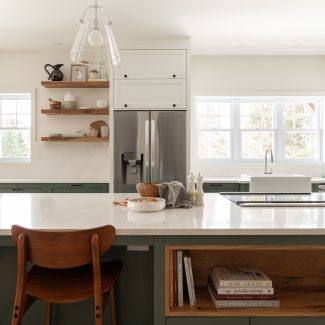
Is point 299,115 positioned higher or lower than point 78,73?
lower

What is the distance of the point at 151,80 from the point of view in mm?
3971

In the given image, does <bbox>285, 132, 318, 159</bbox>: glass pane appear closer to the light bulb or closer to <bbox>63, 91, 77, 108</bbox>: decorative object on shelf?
<bbox>63, 91, 77, 108</bbox>: decorative object on shelf

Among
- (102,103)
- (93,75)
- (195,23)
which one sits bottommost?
(102,103)

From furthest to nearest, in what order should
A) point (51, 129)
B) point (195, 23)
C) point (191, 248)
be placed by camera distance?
point (51, 129), point (195, 23), point (191, 248)

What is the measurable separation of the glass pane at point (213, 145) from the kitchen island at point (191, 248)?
272cm

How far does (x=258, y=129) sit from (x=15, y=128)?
3.64 metres

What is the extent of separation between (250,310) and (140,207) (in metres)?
0.73

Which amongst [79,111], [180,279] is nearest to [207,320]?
[180,279]

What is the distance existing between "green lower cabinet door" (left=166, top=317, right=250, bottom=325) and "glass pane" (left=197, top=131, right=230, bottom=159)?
11.2 ft

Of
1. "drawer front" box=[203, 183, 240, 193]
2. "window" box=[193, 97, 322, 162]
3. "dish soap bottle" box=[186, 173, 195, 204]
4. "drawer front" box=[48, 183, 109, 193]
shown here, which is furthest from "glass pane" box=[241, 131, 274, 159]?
"dish soap bottle" box=[186, 173, 195, 204]

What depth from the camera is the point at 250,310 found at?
145cm

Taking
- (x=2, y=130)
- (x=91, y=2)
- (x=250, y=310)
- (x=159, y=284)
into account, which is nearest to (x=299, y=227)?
(x=250, y=310)

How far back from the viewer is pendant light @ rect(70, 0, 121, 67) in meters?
1.80

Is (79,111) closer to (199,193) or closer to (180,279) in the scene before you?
(199,193)
